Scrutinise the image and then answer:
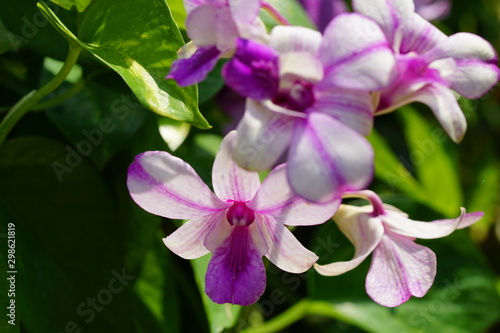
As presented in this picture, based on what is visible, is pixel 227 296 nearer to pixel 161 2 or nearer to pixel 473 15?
pixel 161 2

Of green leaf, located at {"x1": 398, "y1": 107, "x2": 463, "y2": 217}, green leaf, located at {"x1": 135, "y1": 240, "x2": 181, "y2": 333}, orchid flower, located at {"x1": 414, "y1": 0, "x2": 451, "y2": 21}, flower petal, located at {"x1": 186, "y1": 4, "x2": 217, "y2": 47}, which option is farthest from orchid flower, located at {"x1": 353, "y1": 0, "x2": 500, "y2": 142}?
orchid flower, located at {"x1": 414, "y1": 0, "x2": 451, "y2": 21}

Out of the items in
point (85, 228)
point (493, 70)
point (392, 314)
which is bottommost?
point (392, 314)

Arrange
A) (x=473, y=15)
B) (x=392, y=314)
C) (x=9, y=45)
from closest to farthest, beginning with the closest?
(x=9, y=45) < (x=392, y=314) < (x=473, y=15)

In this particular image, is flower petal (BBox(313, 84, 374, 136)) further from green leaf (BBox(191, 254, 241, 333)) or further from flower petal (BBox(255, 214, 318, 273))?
green leaf (BBox(191, 254, 241, 333))

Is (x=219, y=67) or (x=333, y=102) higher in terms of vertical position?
(x=333, y=102)

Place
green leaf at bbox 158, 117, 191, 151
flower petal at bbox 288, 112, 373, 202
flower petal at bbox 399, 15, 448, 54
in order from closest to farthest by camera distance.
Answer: flower petal at bbox 288, 112, 373, 202, flower petal at bbox 399, 15, 448, 54, green leaf at bbox 158, 117, 191, 151

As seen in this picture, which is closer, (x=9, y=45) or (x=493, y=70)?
(x=493, y=70)

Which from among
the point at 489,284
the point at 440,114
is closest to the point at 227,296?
the point at 440,114

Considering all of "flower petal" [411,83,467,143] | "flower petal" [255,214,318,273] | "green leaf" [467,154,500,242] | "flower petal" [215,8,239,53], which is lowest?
"green leaf" [467,154,500,242]
